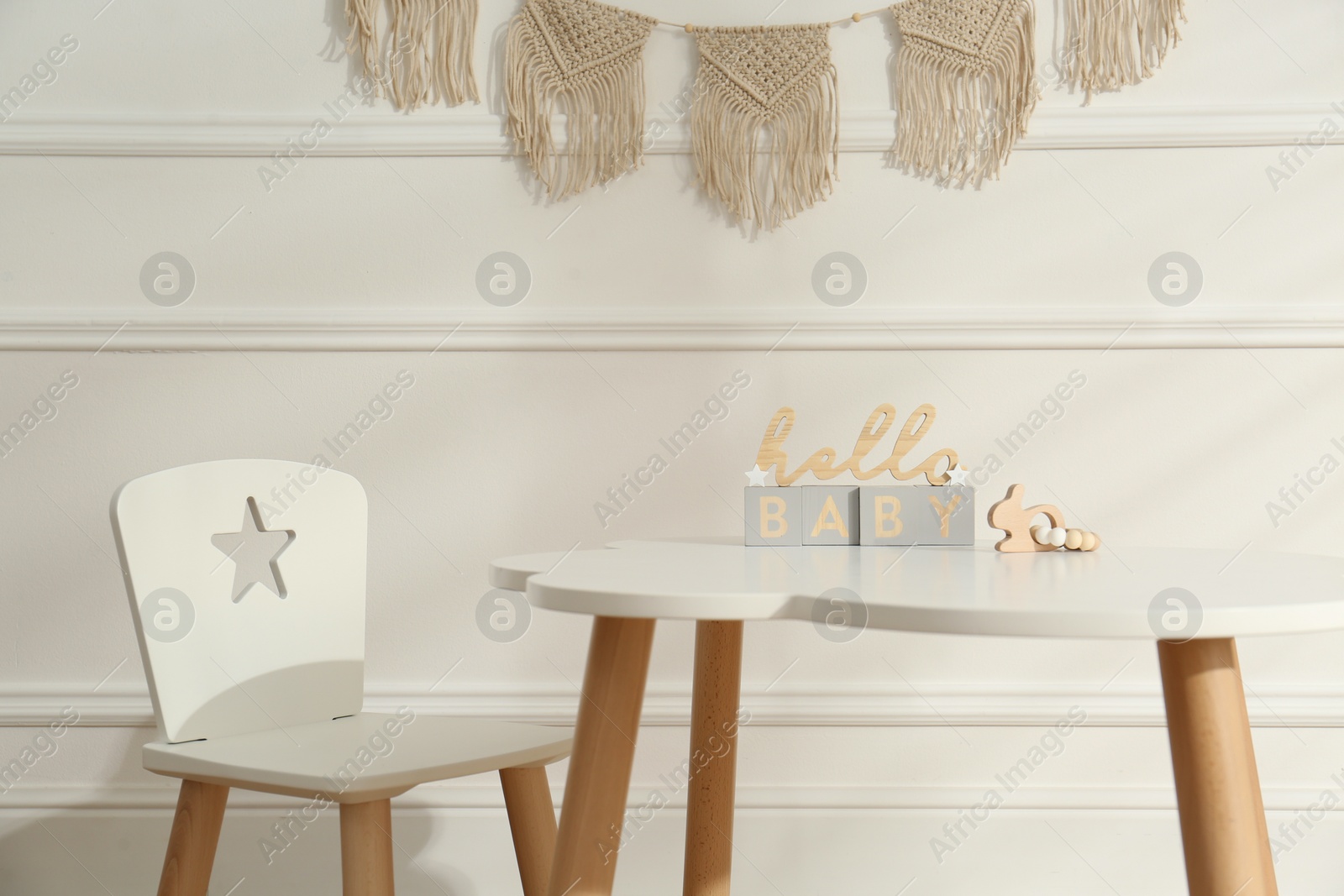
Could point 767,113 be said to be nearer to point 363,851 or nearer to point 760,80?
point 760,80

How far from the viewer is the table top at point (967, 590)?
0.54m

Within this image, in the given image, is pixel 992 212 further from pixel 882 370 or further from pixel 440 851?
pixel 440 851

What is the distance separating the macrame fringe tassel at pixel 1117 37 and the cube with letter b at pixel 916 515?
0.94 meters

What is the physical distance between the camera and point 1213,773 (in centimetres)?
60

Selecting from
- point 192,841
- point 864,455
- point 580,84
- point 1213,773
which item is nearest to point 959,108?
point 580,84

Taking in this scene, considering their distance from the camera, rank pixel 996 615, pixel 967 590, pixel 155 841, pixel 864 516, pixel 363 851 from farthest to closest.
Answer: pixel 155 841 < pixel 864 516 < pixel 363 851 < pixel 967 590 < pixel 996 615

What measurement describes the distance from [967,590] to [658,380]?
1.01m

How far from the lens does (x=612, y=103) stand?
159 cm

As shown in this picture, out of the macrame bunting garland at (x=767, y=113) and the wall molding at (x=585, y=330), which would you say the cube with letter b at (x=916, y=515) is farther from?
the macrame bunting garland at (x=767, y=113)

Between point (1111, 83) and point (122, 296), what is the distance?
1737 millimetres

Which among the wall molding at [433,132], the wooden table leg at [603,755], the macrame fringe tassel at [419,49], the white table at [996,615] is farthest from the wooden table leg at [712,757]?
the macrame fringe tassel at [419,49]

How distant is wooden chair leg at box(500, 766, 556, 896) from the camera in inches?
40.9

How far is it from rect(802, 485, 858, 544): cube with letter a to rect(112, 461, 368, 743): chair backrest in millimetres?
578

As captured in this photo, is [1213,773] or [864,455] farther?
[864,455]
